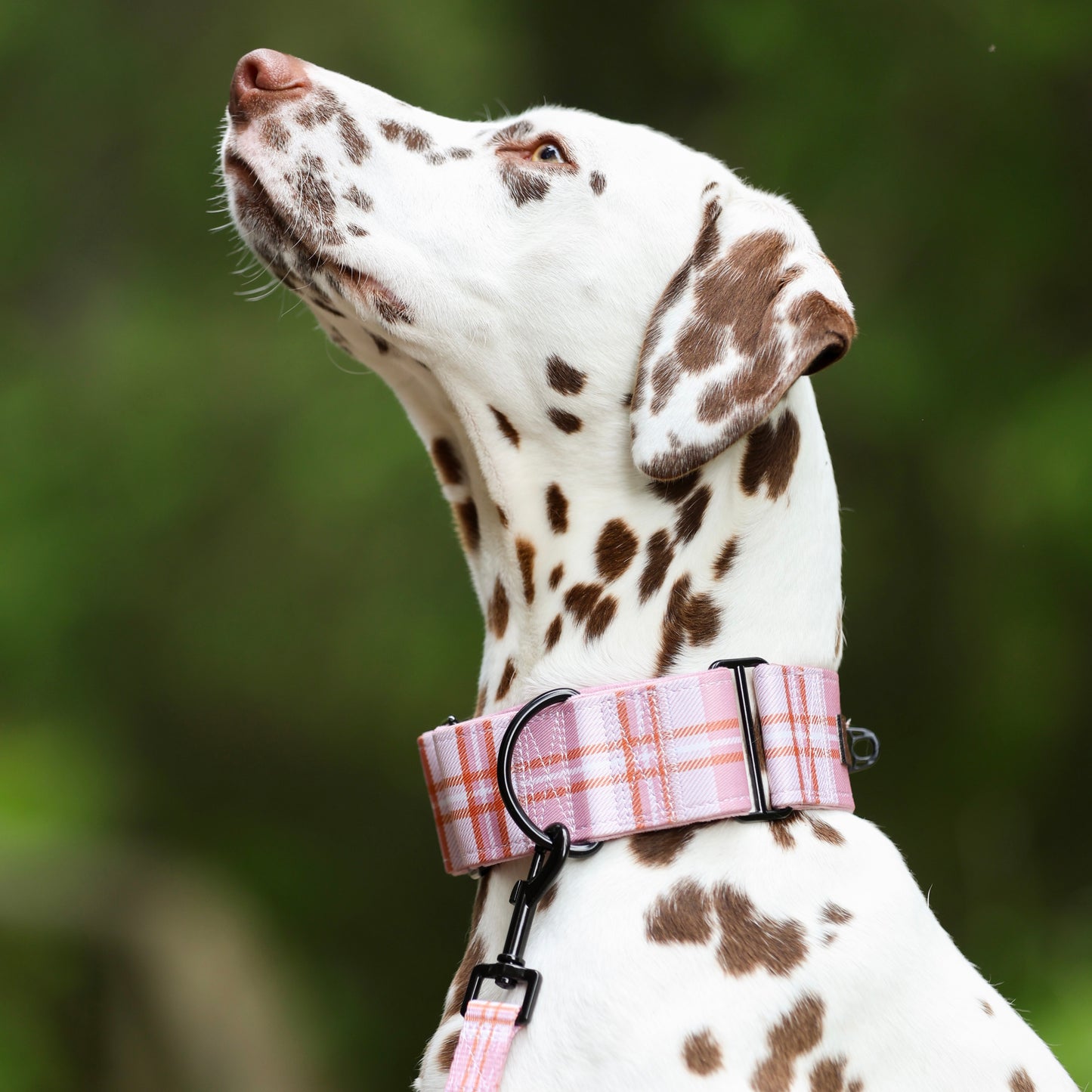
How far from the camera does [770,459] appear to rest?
2.19 meters

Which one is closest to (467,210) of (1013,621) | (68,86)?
(1013,621)

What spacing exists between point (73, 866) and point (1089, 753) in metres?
5.52

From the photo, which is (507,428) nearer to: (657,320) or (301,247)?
(657,320)

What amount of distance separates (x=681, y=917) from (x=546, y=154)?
1.37 metres

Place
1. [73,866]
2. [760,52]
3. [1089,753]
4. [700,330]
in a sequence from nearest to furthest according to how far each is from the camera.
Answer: [700,330]
[1089,753]
[760,52]
[73,866]

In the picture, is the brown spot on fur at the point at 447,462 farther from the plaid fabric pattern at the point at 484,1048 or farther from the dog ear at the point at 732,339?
the plaid fabric pattern at the point at 484,1048

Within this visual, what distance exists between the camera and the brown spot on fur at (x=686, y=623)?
209 cm

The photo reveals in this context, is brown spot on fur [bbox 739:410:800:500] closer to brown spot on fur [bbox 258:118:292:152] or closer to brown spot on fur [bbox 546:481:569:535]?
brown spot on fur [bbox 546:481:569:535]

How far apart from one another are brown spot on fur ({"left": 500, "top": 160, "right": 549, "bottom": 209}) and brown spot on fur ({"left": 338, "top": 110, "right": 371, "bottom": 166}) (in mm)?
251

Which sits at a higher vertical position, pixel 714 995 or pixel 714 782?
pixel 714 782

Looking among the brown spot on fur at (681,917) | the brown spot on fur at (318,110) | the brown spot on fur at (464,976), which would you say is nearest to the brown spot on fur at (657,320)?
the brown spot on fur at (318,110)

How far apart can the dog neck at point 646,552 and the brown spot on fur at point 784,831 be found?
0.26 metres

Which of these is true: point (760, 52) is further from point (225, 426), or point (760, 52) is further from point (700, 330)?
point (700, 330)

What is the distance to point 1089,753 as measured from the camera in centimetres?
604
